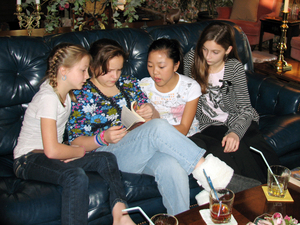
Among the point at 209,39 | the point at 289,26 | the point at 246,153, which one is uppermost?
the point at 209,39

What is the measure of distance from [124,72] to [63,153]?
2.69 ft

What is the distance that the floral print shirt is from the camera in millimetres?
1683

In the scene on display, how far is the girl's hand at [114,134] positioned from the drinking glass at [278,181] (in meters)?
0.73

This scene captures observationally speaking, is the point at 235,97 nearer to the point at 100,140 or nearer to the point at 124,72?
the point at 124,72

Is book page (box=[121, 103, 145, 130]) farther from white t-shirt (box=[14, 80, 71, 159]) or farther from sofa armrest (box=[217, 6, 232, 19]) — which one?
sofa armrest (box=[217, 6, 232, 19])

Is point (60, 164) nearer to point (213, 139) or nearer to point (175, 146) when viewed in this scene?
point (175, 146)

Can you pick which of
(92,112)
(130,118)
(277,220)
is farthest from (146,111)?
(277,220)

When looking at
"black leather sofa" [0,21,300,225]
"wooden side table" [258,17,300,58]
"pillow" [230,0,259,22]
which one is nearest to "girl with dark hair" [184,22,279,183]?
"black leather sofa" [0,21,300,225]

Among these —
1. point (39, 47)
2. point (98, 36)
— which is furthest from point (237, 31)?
point (39, 47)

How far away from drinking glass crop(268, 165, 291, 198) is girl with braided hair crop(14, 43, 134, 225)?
62 centimetres

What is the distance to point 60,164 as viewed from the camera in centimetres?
146

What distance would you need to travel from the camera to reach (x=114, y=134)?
154 centimetres

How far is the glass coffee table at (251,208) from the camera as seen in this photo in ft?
3.66

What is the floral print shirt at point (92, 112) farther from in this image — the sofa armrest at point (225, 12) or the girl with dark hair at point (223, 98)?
the sofa armrest at point (225, 12)
